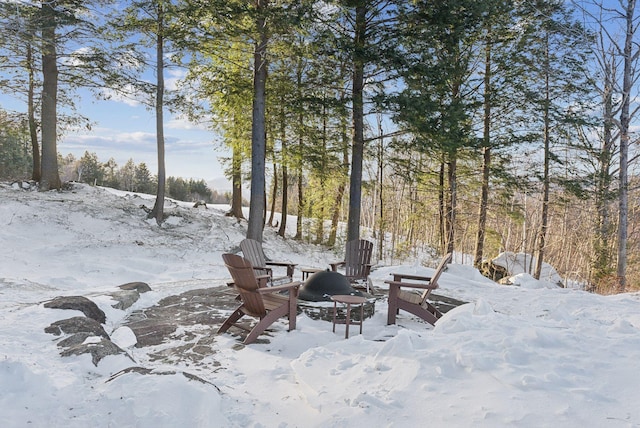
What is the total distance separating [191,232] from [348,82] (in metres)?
6.23

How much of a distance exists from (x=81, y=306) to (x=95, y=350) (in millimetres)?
1410

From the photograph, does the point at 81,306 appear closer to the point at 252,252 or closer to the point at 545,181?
the point at 252,252

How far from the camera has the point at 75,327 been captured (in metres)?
3.41

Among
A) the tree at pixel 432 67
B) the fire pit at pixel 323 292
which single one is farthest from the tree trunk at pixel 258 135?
the fire pit at pixel 323 292

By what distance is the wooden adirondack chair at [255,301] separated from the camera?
149 inches

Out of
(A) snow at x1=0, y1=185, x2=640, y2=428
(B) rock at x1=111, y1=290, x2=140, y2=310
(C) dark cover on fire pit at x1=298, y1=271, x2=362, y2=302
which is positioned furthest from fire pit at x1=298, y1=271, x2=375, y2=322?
(B) rock at x1=111, y1=290, x2=140, y2=310

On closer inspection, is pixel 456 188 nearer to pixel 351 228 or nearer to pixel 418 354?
pixel 351 228

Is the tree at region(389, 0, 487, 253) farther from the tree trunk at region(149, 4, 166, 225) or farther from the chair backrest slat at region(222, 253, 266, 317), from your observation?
the tree trunk at region(149, 4, 166, 225)

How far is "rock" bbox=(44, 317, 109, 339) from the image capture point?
332cm

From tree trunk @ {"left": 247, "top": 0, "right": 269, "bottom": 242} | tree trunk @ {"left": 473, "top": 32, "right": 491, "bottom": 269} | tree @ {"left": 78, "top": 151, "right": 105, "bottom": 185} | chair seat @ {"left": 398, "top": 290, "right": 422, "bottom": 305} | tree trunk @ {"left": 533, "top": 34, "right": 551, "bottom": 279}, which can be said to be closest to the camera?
chair seat @ {"left": 398, "top": 290, "right": 422, "bottom": 305}

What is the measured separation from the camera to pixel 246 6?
7457mm

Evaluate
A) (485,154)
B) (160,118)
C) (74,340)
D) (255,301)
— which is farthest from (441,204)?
(74,340)

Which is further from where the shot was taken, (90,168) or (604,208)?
(90,168)

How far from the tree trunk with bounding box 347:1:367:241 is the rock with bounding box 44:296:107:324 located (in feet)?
20.6
